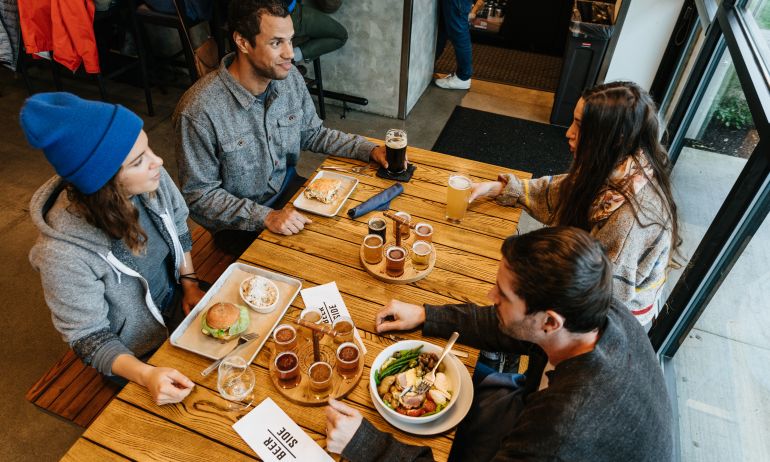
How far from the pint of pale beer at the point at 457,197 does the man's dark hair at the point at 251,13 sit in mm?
985

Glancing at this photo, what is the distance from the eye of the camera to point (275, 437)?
4.03ft

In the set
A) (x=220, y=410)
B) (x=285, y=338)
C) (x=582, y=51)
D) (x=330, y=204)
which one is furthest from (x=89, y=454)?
(x=582, y=51)

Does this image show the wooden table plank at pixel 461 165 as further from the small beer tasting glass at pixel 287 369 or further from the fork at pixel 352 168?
the small beer tasting glass at pixel 287 369

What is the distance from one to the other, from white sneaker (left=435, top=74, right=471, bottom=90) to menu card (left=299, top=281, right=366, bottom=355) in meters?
3.57

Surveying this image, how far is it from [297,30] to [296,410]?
2.83 m

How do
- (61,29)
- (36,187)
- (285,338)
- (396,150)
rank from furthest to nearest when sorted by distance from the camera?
(61,29), (36,187), (396,150), (285,338)

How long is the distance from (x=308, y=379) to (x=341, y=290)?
34cm

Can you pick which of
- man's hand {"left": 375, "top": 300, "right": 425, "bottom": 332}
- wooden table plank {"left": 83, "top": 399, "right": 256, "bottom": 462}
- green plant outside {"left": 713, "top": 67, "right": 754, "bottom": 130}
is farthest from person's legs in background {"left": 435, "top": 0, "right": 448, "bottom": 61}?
wooden table plank {"left": 83, "top": 399, "right": 256, "bottom": 462}

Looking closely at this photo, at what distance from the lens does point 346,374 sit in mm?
1362

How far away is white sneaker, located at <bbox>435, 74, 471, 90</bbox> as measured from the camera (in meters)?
4.73

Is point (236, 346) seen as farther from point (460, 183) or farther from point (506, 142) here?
point (506, 142)

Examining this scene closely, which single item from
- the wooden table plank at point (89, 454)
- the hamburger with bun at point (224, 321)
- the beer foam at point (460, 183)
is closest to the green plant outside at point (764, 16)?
the beer foam at point (460, 183)

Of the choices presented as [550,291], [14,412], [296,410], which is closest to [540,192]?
[550,291]

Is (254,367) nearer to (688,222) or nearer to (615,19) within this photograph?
(688,222)
